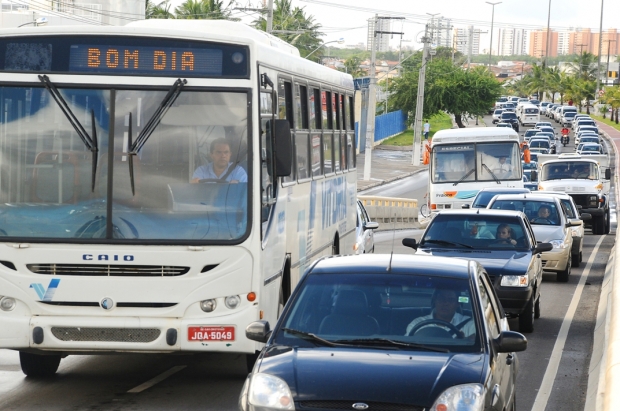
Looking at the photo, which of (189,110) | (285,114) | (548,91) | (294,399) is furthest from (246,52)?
(548,91)

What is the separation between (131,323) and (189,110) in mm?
1798

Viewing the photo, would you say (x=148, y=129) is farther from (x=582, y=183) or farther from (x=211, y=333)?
(x=582, y=183)

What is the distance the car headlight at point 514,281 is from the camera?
13797 millimetres

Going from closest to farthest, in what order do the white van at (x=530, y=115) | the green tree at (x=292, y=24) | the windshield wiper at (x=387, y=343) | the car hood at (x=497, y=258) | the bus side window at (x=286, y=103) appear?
the windshield wiper at (x=387, y=343) → the bus side window at (x=286, y=103) → the car hood at (x=497, y=258) → the green tree at (x=292, y=24) → the white van at (x=530, y=115)

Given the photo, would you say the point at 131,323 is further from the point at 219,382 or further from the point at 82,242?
the point at 219,382

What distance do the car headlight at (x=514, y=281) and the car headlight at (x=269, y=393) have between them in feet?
26.2

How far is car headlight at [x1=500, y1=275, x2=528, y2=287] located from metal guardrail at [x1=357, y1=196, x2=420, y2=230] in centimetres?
2325

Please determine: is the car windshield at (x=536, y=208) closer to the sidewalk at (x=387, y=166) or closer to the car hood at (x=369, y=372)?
the car hood at (x=369, y=372)

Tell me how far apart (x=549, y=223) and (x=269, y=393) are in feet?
49.1

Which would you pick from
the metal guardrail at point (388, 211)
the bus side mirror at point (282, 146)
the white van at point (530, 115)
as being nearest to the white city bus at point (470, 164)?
the metal guardrail at point (388, 211)

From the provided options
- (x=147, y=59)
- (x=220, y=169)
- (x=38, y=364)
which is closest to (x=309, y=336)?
(x=220, y=169)

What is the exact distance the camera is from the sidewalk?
5986cm

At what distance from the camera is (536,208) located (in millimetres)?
20672

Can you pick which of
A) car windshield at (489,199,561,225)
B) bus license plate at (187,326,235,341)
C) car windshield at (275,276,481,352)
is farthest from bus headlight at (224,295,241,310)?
car windshield at (489,199,561,225)
